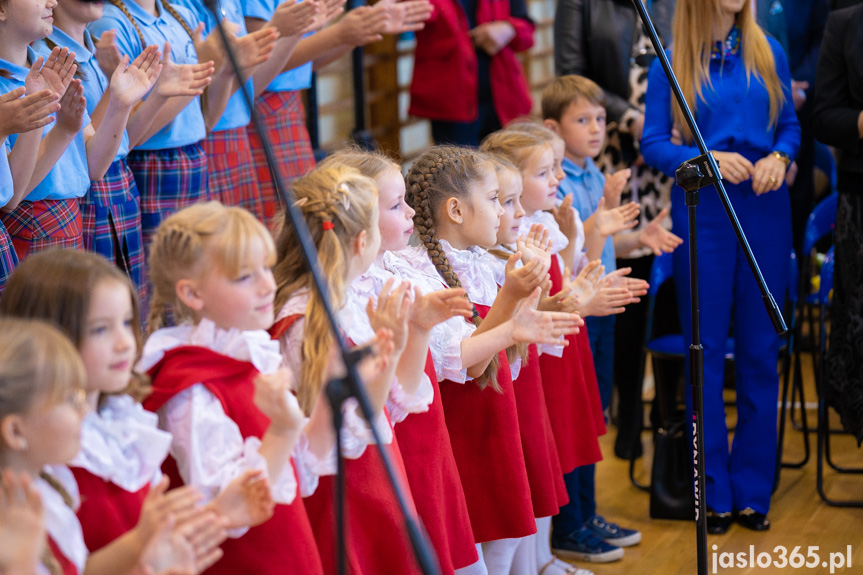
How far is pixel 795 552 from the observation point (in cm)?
287

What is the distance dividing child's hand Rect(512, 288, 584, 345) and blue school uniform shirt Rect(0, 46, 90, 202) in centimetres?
93

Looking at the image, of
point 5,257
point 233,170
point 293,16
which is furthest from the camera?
point 233,170

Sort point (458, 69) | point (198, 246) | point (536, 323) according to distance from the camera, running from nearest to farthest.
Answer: point (198, 246), point (536, 323), point (458, 69)

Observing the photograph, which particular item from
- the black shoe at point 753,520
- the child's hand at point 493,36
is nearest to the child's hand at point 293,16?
the child's hand at point 493,36

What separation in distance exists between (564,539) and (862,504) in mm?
977

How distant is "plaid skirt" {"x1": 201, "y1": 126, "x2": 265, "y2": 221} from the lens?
2.82 meters

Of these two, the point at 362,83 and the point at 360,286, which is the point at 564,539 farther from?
the point at 362,83

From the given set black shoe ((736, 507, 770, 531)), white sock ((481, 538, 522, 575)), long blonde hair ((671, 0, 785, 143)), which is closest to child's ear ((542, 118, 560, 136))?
long blonde hair ((671, 0, 785, 143))

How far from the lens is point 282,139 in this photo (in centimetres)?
303

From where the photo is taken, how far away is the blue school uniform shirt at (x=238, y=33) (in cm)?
277

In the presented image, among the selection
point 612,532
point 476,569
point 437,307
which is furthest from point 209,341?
point 612,532

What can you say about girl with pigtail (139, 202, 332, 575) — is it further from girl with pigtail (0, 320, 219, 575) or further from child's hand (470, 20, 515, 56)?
child's hand (470, 20, 515, 56)

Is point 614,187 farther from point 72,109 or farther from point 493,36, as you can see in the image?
point 72,109

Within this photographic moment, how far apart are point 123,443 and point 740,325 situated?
2.16 m
